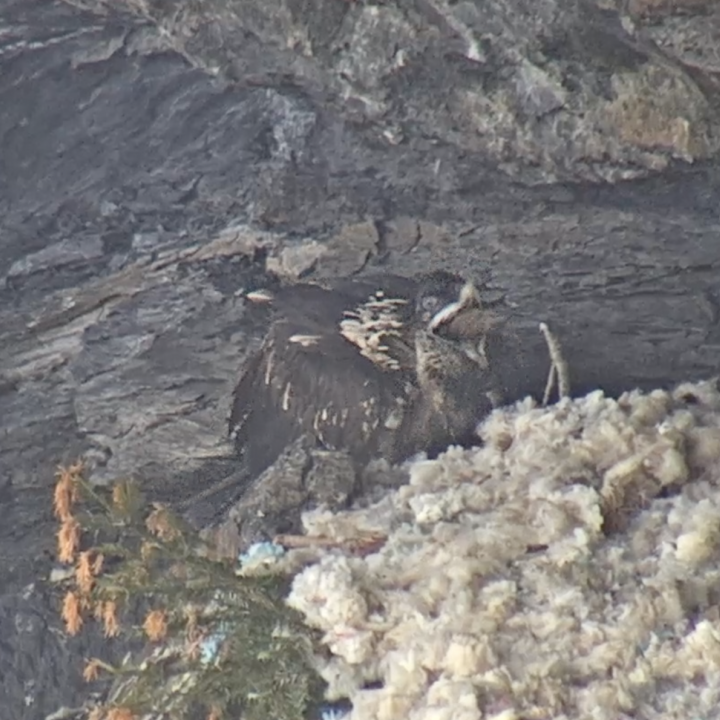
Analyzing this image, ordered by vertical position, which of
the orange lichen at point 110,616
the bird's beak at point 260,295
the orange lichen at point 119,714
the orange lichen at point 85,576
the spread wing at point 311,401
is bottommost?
the orange lichen at point 119,714

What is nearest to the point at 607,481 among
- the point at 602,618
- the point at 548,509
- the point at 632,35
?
the point at 548,509

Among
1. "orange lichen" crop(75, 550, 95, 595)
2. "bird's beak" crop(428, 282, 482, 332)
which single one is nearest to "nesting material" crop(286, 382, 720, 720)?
"bird's beak" crop(428, 282, 482, 332)

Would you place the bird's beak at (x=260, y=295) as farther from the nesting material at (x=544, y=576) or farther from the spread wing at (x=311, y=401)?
the nesting material at (x=544, y=576)

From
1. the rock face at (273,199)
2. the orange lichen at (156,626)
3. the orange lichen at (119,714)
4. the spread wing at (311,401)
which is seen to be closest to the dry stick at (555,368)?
the rock face at (273,199)

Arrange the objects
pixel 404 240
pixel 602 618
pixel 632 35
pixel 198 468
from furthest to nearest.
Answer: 1. pixel 198 468
2. pixel 404 240
3. pixel 632 35
4. pixel 602 618

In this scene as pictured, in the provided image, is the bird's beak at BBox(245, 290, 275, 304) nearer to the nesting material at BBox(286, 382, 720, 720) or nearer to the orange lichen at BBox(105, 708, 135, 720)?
the nesting material at BBox(286, 382, 720, 720)

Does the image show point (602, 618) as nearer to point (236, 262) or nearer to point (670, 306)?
point (670, 306)

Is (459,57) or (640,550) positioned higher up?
(459,57)
